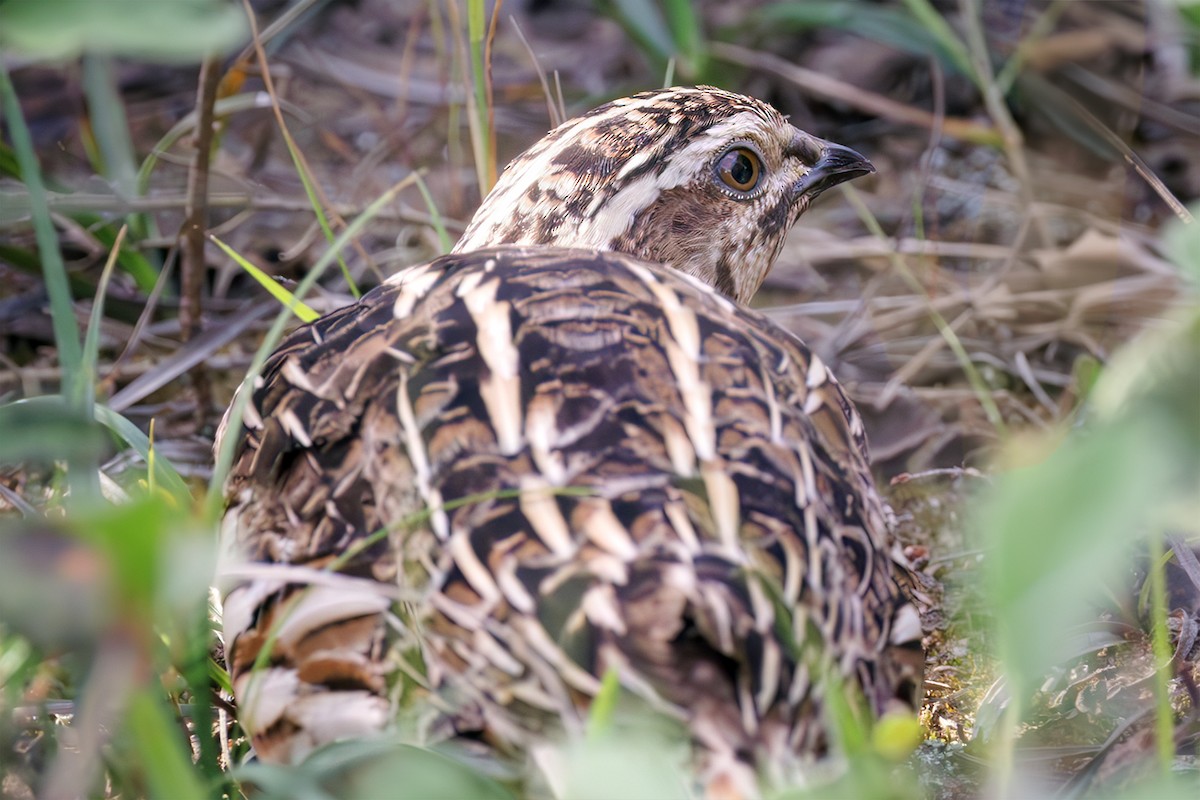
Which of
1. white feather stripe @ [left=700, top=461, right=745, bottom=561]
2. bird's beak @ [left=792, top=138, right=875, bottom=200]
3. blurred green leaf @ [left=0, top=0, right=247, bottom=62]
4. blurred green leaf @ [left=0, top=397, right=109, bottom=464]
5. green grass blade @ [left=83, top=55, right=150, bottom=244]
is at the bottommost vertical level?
white feather stripe @ [left=700, top=461, right=745, bottom=561]

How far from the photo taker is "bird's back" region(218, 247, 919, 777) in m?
1.74

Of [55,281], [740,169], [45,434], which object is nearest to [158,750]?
[45,434]

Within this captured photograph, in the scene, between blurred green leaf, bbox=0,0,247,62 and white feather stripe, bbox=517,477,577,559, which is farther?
white feather stripe, bbox=517,477,577,559

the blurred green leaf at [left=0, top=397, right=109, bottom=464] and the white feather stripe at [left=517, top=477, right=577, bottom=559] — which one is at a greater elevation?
the blurred green leaf at [left=0, top=397, right=109, bottom=464]

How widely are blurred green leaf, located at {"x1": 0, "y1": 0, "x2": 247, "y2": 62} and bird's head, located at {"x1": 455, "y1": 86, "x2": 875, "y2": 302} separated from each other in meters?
1.94

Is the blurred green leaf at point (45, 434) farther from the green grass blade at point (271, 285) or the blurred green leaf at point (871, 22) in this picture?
the blurred green leaf at point (871, 22)

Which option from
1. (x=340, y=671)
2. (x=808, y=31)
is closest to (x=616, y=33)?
(x=808, y=31)

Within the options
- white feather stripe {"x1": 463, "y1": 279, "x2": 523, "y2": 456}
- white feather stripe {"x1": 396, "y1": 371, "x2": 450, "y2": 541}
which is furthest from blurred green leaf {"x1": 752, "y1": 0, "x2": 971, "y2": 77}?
white feather stripe {"x1": 396, "y1": 371, "x2": 450, "y2": 541}

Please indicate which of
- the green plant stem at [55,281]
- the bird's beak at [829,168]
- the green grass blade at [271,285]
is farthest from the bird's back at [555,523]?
the bird's beak at [829,168]

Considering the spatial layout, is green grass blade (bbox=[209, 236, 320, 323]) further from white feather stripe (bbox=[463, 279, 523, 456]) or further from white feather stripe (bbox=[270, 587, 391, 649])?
white feather stripe (bbox=[270, 587, 391, 649])

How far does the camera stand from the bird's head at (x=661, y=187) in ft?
10.3

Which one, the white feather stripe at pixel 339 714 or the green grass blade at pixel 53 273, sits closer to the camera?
the white feather stripe at pixel 339 714

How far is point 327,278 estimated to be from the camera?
4910 millimetres

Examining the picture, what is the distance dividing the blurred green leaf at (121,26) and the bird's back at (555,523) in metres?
0.80
